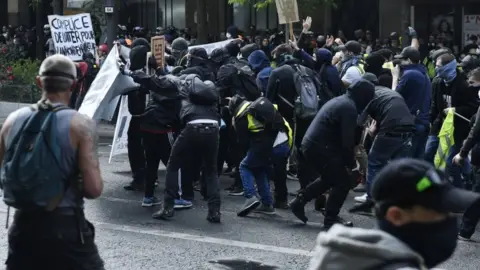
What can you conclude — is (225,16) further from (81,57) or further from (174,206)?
(174,206)

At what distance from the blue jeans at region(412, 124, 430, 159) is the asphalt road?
3.10 ft

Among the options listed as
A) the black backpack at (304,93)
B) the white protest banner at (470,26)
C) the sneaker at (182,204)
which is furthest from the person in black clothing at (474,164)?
the white protest banner at (470,26)

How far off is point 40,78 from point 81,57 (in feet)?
39.2

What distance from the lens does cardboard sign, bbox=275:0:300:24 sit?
1422 cm

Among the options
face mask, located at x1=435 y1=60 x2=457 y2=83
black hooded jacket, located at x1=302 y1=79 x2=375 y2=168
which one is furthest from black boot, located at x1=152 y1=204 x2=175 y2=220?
face mask, located at x1=435 y1=60 x2=457 y2=83

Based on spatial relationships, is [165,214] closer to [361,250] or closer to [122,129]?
[122,129]

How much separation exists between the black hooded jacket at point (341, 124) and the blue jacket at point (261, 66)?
287 centimetres

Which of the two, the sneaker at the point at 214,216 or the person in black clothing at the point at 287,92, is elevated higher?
the person in black clothing at the point at 287,92

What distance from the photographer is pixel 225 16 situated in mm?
32938

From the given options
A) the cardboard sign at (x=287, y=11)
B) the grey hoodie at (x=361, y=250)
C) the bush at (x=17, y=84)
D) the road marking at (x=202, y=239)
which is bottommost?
the road marking at (x=202, y=239)

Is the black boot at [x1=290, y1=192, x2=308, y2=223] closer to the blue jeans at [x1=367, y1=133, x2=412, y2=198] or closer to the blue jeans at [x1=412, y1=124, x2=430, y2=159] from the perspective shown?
the blue jeans at [x1=367, y1=133, x2=412, y2=198]

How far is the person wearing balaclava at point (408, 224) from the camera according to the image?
2.69m

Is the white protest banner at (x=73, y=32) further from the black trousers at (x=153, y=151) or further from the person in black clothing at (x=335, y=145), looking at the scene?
the person in black clothing at (x=335, y=145)

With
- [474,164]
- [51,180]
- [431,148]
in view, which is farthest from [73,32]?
[51,180]
